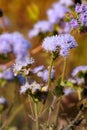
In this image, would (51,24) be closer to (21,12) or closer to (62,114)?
(62,114)

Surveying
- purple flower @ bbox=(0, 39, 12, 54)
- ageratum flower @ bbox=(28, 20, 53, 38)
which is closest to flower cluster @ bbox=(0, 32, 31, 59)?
purple flower @ bbox=(0, 39, 12, 54)

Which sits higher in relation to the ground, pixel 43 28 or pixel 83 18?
pixel 43 28

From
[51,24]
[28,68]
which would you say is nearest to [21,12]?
[51,24]

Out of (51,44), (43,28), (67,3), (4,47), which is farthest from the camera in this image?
(43,28)

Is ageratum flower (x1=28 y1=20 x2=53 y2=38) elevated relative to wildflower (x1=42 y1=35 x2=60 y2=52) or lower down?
elevated

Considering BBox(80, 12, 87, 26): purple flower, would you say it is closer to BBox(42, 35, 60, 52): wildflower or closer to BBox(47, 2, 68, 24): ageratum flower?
BBox(42, 35, 60, 52): wildflower

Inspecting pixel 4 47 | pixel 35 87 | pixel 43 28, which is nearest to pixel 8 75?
pixel 4 47

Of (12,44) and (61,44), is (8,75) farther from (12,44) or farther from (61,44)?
(61,44)

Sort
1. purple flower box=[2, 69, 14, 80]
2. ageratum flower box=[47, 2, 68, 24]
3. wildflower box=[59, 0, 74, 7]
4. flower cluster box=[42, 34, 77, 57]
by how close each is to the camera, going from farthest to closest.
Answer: ageratum flower box=[47, 2, 68, 24]
wildflower box=[59, 0, 74, 7]
purple flower box=[2, 69, 14, 80]
flower cluster box=[42, 34, 77, 57]

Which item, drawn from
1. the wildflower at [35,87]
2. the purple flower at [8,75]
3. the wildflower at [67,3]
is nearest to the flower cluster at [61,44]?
the wildflower at [35,87]
